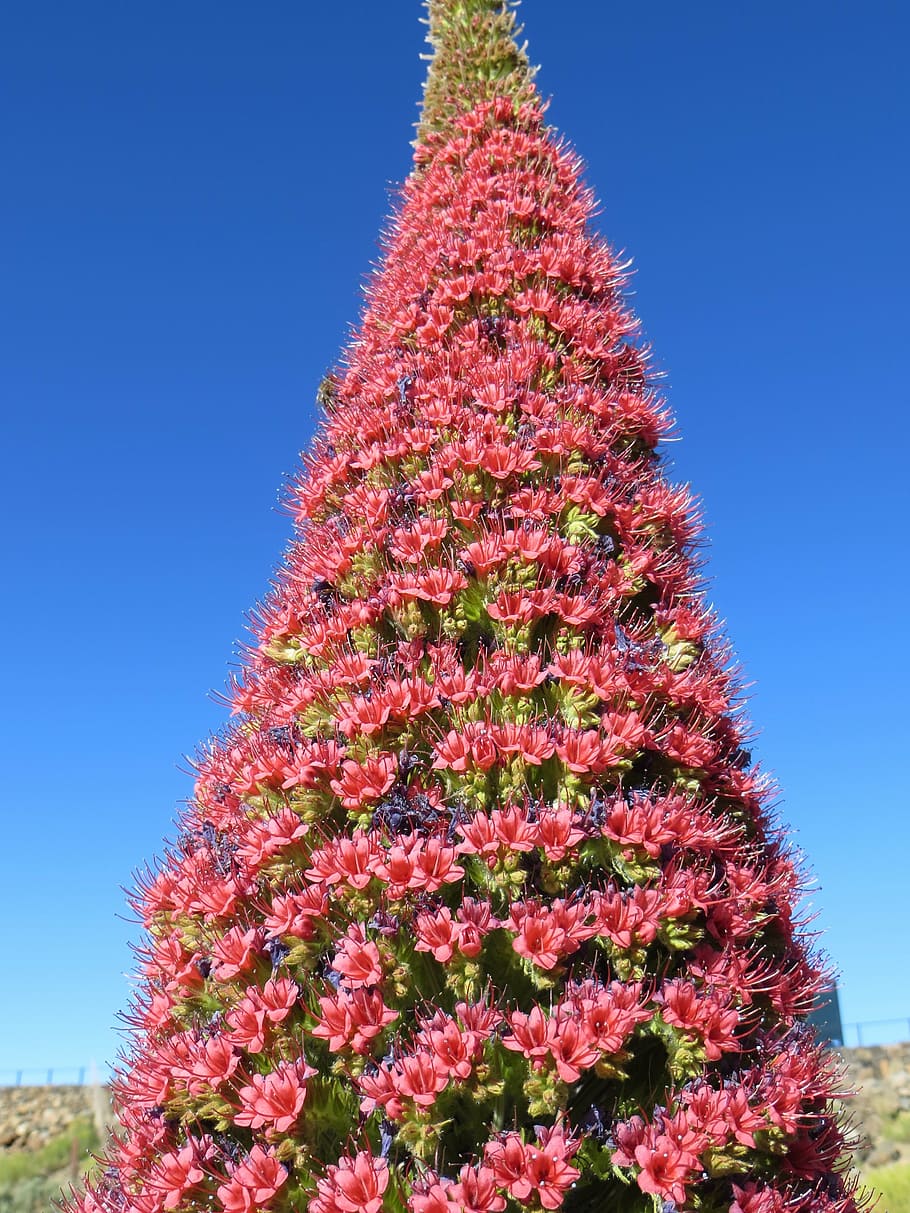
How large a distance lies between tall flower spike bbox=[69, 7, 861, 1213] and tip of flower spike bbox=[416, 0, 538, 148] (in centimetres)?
362

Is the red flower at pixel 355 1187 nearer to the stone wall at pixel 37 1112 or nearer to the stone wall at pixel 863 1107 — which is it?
the stone wall at pixel 863 1107

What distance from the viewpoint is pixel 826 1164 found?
3482 millimetres

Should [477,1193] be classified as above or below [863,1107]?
below

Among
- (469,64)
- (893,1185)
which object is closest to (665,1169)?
(469,64)

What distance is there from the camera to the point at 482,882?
324 cm

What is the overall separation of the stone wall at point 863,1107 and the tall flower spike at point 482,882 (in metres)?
15.0

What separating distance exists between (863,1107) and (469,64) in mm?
21716

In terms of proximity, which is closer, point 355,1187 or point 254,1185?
point 355,1187

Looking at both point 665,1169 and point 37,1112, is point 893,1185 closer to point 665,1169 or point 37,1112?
point 37,1112

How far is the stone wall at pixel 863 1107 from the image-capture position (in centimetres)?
1848

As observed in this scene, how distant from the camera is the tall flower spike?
9.61ft

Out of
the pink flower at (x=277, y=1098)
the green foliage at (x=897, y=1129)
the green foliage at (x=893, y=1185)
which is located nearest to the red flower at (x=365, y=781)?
the pink flower at (x=277, y=1098)

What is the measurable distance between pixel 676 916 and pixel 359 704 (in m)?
1.33

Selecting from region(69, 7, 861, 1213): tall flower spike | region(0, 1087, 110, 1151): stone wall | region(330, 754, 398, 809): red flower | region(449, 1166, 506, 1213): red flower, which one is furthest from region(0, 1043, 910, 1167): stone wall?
region(449, 1166, 506, 1213): red flower
